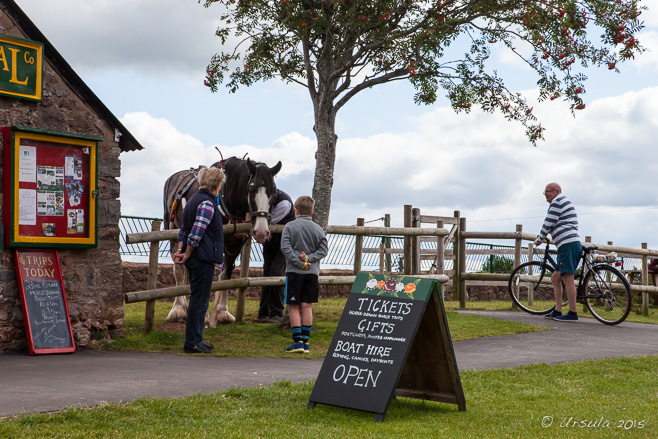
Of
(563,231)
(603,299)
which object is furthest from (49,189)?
(603,299)

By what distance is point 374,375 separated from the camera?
5.72m

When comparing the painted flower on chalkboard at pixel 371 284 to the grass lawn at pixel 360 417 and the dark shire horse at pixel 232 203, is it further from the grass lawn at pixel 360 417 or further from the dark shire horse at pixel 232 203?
the dark shire horse at pixel 232 203

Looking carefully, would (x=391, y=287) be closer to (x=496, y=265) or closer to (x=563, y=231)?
(x=563, y=231)

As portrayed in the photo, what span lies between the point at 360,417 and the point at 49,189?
534 centimetres

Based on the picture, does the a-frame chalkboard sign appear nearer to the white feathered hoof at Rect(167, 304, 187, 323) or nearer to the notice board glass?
the notice board glass

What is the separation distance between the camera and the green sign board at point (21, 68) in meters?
8.83

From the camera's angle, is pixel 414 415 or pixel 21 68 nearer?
pixel 414 415

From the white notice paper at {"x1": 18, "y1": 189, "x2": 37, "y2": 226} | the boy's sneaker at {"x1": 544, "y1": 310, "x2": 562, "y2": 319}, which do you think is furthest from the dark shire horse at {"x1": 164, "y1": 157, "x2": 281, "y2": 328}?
the boy's sneaker at {"x1": 544, "y1": 310, "x2": 562, "y2": 319}

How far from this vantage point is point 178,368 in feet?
25.0

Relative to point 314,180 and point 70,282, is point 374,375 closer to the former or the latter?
point 70,282

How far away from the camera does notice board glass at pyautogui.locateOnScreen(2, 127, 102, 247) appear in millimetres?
8805

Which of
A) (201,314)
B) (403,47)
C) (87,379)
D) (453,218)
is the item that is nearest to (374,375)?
(87,379)

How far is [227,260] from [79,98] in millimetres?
3243

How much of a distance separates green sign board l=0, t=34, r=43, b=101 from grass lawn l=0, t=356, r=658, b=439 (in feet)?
15.9
